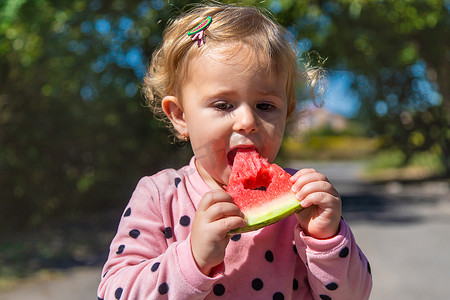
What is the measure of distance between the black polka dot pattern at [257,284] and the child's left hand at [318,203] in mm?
278

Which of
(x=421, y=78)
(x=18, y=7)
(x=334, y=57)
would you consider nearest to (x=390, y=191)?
(x=421, y=78)

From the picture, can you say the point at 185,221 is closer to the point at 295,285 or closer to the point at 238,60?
the point at 295,285

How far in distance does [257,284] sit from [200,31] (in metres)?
0.99

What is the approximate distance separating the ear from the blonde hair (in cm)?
5

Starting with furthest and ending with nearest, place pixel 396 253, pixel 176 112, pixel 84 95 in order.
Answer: pixel 84 95
pixel 396 253
pixel 176 112

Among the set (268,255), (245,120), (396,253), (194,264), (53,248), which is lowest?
(396,253)

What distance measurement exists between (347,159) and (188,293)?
4511 cm

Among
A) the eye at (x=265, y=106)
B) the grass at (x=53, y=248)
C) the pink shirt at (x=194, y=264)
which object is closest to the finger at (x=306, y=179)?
the pink shirt at (x=194, y=264)

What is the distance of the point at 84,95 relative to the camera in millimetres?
10094

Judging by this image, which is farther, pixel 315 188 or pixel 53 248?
pixel 53 248

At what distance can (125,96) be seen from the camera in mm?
10148

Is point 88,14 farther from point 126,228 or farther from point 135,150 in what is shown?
point 126,228

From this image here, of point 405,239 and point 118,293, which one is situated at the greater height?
point 118,293

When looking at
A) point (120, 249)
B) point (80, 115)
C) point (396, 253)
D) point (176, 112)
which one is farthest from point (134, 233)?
point (80, 115)
